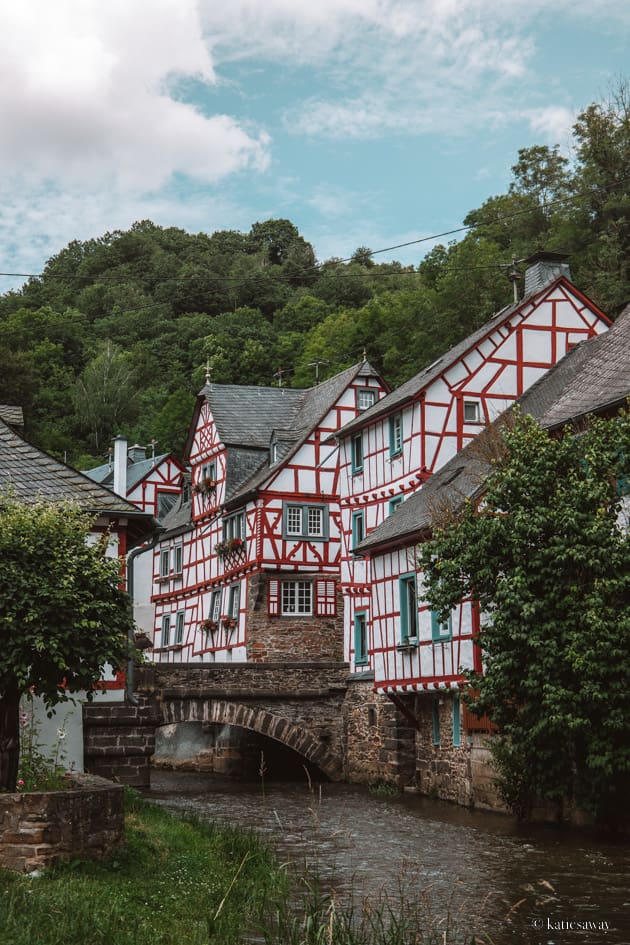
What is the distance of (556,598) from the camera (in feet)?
54.5

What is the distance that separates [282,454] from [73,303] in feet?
163

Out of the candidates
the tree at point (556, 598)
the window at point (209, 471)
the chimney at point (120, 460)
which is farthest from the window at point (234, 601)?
the tree at point (556, 598)

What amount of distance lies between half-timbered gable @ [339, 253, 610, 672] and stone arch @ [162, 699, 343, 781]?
12.5 feet

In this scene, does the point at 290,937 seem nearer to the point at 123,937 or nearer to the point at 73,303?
the point at 123,937

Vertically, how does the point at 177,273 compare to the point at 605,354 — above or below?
above

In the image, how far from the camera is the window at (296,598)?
36.8 m

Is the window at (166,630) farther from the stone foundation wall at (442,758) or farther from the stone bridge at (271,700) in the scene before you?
the stone foundation wall at (442,758)

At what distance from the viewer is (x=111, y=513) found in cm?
1927

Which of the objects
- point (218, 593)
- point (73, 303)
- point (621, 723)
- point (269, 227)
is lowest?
point (621, 723)

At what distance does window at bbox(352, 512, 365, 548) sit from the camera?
3294 cm

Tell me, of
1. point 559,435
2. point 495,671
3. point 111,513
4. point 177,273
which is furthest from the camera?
point 177,273

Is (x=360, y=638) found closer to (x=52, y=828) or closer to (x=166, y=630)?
(x=166, y=630)

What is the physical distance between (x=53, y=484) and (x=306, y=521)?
1867 centimetres

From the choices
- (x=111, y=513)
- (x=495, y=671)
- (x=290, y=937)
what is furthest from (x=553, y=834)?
(x=290, y=937)
